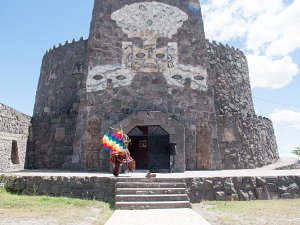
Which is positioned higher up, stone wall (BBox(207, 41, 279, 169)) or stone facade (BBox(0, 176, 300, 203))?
stone wall (BBox(207, 41, 279, 169))

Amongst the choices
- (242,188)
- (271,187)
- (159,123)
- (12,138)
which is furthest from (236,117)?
(12,138)

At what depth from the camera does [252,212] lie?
26.4 feet

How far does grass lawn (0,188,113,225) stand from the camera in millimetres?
6988

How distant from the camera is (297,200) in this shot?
9836mm

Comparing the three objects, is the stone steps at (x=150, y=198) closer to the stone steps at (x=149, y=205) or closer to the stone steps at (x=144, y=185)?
the stone steps at (x=149, y=205)

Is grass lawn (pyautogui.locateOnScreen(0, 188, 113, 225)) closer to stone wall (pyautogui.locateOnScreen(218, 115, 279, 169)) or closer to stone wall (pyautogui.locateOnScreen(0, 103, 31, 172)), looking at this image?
stone wall (pyautogui.locateOnScreen(0, 103, 31, 172))

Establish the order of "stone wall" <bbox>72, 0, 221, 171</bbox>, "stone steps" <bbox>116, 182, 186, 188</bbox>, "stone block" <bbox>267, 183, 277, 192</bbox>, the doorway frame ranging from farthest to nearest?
"stone wall" <bbox>72, 0, 221, 171</bbox>
the doorway frame
"stone block" <bbox>267, 183, 277, 192</bbox>
"stone steps" <bbox>116, 182, 186, 188</bbox>

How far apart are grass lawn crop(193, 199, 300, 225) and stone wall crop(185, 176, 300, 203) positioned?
14.1 inches

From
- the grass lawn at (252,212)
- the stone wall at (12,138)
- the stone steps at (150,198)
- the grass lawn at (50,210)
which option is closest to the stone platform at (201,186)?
the grass lawn at (252,212)

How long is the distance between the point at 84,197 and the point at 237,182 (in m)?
4.98

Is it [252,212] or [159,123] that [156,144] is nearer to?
[159,123]

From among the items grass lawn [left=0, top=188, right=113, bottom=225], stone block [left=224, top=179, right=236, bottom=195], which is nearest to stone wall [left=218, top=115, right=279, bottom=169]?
stone block [left=224, top=179, right=236, bottom=195]

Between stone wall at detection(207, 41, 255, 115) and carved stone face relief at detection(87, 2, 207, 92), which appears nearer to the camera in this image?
carved stone face relief at detection(87, 2, 207, 92)

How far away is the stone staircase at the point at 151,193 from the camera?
8477 mm
